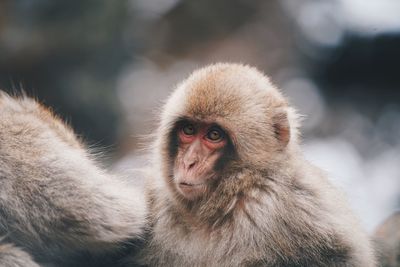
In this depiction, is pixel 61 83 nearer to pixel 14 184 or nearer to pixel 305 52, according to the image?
pixel 305 52

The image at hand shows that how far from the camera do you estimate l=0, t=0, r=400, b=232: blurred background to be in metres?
14.1

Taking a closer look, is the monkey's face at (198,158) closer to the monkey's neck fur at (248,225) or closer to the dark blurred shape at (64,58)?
the monkey's neck fur at (248,225)

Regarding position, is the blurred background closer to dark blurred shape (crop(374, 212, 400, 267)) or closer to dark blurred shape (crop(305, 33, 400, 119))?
dark blurred shape (crop(305, 33, 400, 119))

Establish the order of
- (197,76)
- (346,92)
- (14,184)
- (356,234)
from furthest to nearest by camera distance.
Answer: (346,92) < (197,76) < (356,234) < (14,184)

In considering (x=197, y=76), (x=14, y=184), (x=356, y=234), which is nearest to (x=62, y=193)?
(x=14, y=184)

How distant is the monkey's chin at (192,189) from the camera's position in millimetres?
5129

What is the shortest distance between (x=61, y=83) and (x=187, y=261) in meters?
10.2

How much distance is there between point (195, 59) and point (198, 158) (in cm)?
1016

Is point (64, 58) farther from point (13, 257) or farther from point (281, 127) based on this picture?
point (13, 257)

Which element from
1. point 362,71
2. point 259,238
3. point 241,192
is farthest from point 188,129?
point 362,71

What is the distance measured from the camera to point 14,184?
4199 mm

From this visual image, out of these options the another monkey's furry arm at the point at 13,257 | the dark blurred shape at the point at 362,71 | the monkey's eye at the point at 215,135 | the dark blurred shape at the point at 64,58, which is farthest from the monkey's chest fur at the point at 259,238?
the dark blurred shape at the point at 64,58

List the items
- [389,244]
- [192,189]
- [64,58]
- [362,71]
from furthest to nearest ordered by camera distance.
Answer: [64,58] → [362,71] → [389,244] → [192,189]

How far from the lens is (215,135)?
17.3 ft
